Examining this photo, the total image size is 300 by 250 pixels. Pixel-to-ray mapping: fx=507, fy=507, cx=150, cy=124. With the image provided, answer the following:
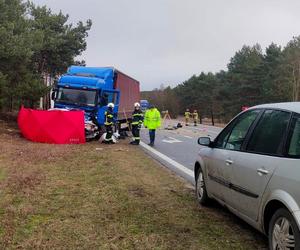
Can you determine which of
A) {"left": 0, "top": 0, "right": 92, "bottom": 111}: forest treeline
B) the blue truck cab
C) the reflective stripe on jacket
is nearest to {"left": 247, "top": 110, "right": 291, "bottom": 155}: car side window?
the reflective stripe on jacket

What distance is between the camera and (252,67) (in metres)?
64.3

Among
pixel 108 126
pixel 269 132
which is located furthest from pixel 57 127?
pixel 269 132

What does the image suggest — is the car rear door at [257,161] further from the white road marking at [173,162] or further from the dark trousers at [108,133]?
the dark trousers at [108,133]

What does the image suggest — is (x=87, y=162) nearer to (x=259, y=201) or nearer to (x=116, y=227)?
(x=116, y=227)

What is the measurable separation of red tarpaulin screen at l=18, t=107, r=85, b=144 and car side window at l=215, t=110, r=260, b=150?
42.2ft

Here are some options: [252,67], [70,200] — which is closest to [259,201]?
[70,200]

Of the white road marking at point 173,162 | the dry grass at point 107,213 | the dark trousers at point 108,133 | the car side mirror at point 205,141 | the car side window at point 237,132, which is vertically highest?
the car side window at point 237,132

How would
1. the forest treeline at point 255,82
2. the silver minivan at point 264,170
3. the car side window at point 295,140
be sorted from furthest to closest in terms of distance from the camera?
the forest treeline at point 255,82
the car side window at point 295,140
the silver minivan at point 264,170

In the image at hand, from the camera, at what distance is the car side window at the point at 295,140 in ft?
16.1

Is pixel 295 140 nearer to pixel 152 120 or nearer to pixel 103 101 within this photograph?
pixel 152 120

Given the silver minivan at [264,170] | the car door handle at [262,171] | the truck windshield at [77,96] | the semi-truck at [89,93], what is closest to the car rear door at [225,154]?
the silver minivan at [264,170]

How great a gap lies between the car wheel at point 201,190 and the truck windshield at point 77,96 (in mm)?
13722

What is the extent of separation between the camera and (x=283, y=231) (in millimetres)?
4855

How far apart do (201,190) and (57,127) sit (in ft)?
40.6
